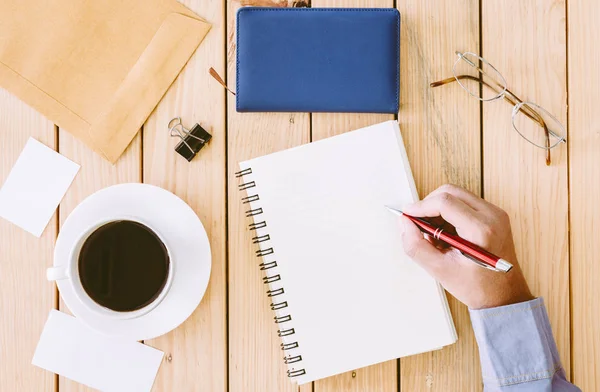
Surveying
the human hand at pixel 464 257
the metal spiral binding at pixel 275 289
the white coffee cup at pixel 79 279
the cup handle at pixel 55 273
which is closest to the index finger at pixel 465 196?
the human hand at pixel 464 257

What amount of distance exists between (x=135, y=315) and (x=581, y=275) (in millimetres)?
→ 662

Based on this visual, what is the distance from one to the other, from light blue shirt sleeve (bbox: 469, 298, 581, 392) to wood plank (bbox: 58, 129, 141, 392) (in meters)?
0.56

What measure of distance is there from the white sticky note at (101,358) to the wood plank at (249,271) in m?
0.13

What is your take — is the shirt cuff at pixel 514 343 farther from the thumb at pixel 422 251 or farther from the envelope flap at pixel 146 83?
the envelope flap at pixel 146 83

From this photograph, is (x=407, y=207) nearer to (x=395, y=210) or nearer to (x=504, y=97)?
(x=395, y=210)

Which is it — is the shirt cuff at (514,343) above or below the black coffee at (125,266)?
below

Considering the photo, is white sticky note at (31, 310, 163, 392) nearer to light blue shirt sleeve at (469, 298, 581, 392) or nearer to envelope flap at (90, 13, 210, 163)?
envelope flap at (90, 13, 210, 163)

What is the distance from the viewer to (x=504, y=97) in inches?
32.8

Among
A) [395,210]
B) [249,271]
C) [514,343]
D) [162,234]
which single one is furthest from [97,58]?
[514,343]

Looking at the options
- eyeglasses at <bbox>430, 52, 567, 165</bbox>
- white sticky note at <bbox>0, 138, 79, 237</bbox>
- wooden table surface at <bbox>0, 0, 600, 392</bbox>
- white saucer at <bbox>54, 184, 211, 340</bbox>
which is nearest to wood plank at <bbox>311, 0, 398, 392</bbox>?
wooden table surface at <bbox>0, 0, 600, 392</bbox>

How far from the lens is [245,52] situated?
82 centimetres

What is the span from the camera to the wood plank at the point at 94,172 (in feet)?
2.77

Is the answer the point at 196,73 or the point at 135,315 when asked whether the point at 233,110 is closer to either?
the point at 196,73

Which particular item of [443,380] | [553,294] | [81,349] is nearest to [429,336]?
[443,380]
